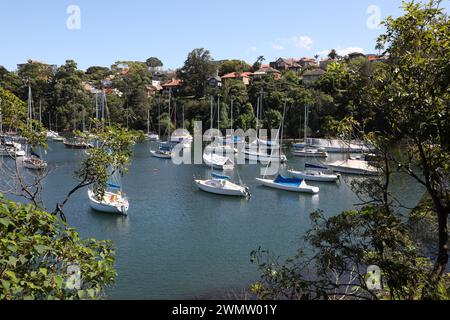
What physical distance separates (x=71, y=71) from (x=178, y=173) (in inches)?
2234

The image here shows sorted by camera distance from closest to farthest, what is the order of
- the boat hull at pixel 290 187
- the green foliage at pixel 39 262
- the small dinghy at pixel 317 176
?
1. the green foliage at pixel 39 262
2. the boat hull at pixel 290 187
3. the small dinghy at pixel 317 176

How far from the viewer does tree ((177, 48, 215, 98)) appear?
96.1 metres

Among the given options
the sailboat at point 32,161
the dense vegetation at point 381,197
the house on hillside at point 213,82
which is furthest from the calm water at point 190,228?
the house on hillside at point 213,82

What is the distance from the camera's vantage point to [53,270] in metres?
6.18

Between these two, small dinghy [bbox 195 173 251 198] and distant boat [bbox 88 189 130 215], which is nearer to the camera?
distant boat [bbox 88 189 130 215]

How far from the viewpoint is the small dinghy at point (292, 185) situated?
3751cm

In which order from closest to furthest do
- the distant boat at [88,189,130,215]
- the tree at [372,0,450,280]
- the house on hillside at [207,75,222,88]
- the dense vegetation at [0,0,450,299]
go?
the dense vegetation at [0,0,450,299], the tree at [372,0,450,280], the distant boat at [88,189,130,215], the house on hillside at [207,75,222,88]

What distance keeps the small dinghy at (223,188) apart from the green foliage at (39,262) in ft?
94.7

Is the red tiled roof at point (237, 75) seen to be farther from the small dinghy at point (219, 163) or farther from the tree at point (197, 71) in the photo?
the small dinghy at point (219, 163)

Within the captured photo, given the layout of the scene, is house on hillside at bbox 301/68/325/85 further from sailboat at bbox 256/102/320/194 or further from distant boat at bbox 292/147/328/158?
sailboat at bbox 256/102/320/194

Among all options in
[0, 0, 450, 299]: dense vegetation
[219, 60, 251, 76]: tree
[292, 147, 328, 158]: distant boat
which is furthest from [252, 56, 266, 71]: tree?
[0, 0, 450, 299]: dense vegetation

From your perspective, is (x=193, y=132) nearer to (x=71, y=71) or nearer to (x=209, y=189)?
(x=71, y=71)

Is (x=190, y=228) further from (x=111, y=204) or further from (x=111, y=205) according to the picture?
(x=111, y=204)

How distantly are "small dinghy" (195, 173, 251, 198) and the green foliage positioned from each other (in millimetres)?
28860
